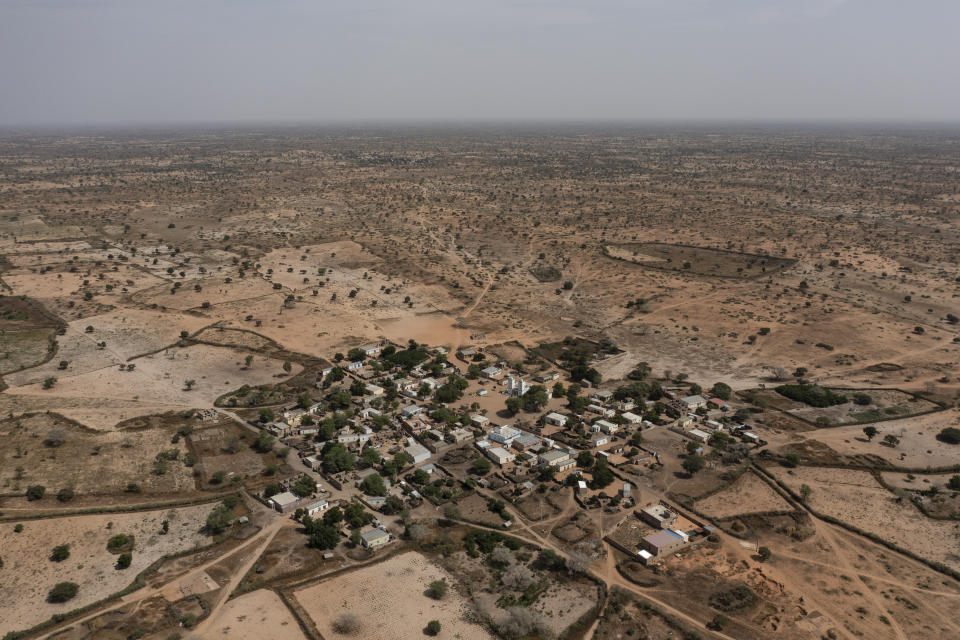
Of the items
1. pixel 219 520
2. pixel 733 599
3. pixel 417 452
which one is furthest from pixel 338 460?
pixel 733 599

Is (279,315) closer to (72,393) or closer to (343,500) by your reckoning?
(72,393)

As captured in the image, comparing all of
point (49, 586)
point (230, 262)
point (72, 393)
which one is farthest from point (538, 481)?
point (230, 262)

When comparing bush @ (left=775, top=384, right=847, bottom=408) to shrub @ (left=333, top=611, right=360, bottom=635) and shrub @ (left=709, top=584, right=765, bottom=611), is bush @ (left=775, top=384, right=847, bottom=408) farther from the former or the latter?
shrub @ (left=333, top=611, right=360, bottom=635)

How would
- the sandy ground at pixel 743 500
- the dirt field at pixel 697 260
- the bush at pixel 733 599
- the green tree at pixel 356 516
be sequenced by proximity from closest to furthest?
the bush at pixel 733 599 → the green tree at pixel 356 516 → the sandy ground at pixel 743 500 → the dirt field at pixel 697 260

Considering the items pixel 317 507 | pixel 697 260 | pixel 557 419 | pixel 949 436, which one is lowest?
pixel 317 507

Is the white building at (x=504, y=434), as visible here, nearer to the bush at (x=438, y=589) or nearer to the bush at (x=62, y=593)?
the bush at (x=438, y=589)

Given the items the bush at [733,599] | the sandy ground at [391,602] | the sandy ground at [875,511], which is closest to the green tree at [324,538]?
the sandy ground at [391,602]

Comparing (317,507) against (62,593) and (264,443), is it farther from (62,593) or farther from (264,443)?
(62,593)
